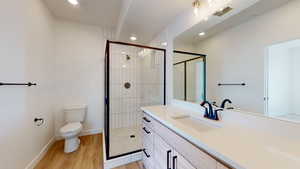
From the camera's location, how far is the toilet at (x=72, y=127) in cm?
201

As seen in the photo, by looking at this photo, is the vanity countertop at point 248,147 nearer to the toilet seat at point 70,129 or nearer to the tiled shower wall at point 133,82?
the tiled shower wall at point 133,82

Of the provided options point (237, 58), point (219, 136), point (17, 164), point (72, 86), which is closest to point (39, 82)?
point (72, 86)

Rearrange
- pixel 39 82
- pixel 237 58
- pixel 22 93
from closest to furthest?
pixel 237 58
pixel 22 93
pixel 39 82

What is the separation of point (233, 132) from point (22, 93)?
2376 millimetres

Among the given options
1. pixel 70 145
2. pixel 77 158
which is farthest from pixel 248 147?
pixel 70 145

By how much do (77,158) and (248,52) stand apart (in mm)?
2685

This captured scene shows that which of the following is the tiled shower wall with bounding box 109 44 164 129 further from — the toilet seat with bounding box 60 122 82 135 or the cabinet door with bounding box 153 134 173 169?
the cabinet door with bounding box 153 134 173 169

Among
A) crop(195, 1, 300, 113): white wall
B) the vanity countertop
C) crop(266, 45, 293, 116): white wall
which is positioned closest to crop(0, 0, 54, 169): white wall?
the vanity countertop

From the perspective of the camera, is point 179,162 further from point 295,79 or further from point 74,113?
point 74,113

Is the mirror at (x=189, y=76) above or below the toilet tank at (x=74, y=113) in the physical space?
above

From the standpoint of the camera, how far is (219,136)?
79 cm

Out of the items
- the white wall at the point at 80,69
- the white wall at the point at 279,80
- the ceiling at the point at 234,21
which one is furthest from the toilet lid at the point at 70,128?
the white wall at the point at 279,80

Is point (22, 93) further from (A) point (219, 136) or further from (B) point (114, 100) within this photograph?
(A) point (219, 136)

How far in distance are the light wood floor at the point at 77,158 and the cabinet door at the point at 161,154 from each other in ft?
2.16
